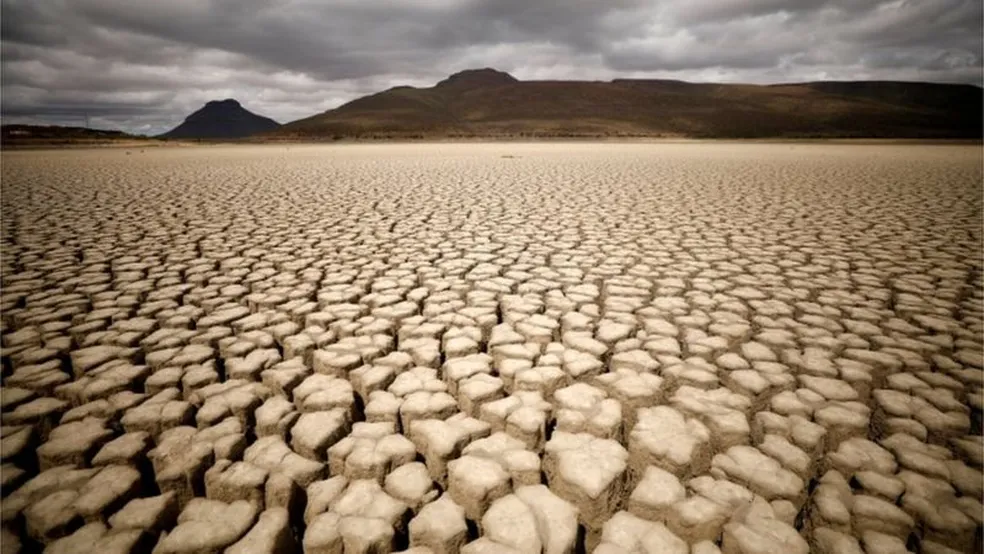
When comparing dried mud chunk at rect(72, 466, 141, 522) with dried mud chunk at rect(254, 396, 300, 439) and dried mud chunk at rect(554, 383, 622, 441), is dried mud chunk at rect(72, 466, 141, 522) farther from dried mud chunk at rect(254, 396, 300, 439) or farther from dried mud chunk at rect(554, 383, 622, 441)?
dried mud chunk at rect(554, 383, 622, 441)

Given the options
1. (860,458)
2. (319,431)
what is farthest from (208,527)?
(860,458)

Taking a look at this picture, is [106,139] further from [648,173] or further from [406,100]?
[406,100]

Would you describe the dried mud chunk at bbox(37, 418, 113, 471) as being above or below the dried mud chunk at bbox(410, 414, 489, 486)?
above

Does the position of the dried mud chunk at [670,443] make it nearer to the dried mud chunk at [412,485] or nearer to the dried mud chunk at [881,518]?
the dried mud chunk at [881,518]

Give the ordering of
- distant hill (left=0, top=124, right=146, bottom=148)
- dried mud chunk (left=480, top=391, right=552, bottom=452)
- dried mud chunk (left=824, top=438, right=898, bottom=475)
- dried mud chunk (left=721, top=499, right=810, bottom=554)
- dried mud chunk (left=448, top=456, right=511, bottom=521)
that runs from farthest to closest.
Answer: distant hill (left=0, top=124, right=146, bottom=148), dried mud chunk (left=480, top=391, right=552, bottom=452), dried mud chunk (left=824, top=438, right=898, bottom=475), dried mud chunk (left=448, top=456, right=511, bottom=521), dried mud chunk (left=721, top=499, right=810, bottom=554)

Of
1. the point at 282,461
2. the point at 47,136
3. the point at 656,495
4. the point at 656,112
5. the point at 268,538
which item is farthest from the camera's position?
the point at 656,112

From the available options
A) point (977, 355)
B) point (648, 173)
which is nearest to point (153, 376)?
point (977, 355)

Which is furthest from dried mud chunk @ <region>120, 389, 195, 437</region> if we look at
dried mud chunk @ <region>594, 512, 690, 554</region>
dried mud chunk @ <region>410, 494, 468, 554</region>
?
dried mud chunk @ <region>594, 512, 690, 554</region>

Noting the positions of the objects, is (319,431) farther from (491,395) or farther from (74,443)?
(74,443)
